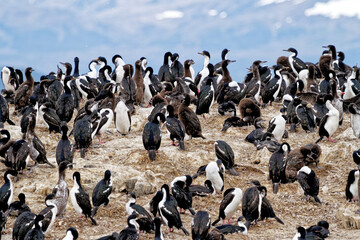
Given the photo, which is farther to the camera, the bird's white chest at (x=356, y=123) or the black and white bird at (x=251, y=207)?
the bird's white chest at (x=356, y=123)

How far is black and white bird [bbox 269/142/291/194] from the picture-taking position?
13.5 m

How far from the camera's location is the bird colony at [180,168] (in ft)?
36.1

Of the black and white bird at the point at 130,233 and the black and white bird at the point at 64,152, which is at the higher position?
the black and white bird at the point at 64,152

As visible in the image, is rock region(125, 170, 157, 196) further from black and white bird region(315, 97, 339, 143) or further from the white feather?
black and white bird region(315, 97, 339, 143)

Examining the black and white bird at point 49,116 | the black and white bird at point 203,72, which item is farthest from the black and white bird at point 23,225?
the black and white bird at point 203,72

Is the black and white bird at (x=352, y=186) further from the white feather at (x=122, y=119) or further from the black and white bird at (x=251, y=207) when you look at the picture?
the white feather at (x=122, y=119)

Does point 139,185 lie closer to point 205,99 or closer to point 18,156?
point 18,156

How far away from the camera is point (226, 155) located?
46.9 feet

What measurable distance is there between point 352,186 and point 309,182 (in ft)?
3.24

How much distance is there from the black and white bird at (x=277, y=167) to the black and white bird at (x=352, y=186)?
5.24 feet

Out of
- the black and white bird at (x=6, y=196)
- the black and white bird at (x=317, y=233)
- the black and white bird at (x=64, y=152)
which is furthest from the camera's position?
the black and white bird at (x=64, y=152)

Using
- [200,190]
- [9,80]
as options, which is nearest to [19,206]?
[200,190]

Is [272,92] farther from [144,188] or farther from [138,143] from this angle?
[144,188]

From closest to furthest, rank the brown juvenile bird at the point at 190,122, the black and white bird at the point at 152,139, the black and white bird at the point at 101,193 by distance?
the black and white bird at the point at 101,193, the black and white bird at the point at 152,139, the brown juvenile bird at the point at 190,122
